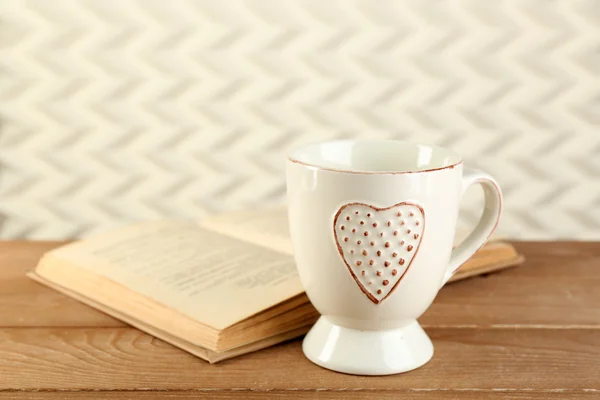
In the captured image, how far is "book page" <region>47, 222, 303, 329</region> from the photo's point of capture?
0.59 m

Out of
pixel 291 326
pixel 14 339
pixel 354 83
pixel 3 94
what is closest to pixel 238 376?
pixel 291 326

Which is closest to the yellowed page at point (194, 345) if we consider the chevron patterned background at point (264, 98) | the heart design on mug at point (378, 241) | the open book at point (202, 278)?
the open book at point (202, 278)

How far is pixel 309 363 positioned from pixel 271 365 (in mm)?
28

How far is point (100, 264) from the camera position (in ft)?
2.25

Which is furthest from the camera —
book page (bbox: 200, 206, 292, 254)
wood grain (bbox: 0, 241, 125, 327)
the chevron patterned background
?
the chevron patterned background

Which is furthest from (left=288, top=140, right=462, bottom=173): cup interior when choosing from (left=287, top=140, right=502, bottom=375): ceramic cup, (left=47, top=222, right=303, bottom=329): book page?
(left=47, top=222, right=303, bottom=329): book page

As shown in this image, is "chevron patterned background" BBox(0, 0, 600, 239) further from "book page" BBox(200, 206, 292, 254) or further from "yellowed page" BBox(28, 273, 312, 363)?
"yellowed page" BBox(28, 273, 312, 363)

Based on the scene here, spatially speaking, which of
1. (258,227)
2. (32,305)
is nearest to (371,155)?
(258,227)

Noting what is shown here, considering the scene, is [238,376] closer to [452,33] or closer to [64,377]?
[64,377]

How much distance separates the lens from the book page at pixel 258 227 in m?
0.75

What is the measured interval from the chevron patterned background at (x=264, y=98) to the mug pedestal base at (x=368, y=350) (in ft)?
1.77

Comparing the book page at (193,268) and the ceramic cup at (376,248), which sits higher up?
the ceramic cup at (376,248)

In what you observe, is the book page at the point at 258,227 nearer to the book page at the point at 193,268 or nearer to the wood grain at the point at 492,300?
the book page at the point at 193,268

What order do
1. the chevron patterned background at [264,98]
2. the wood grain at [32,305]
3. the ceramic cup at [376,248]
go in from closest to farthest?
the ceramic cup at [376,248], the wood grain at [32,305], the chevron patterned background at [264,98]
